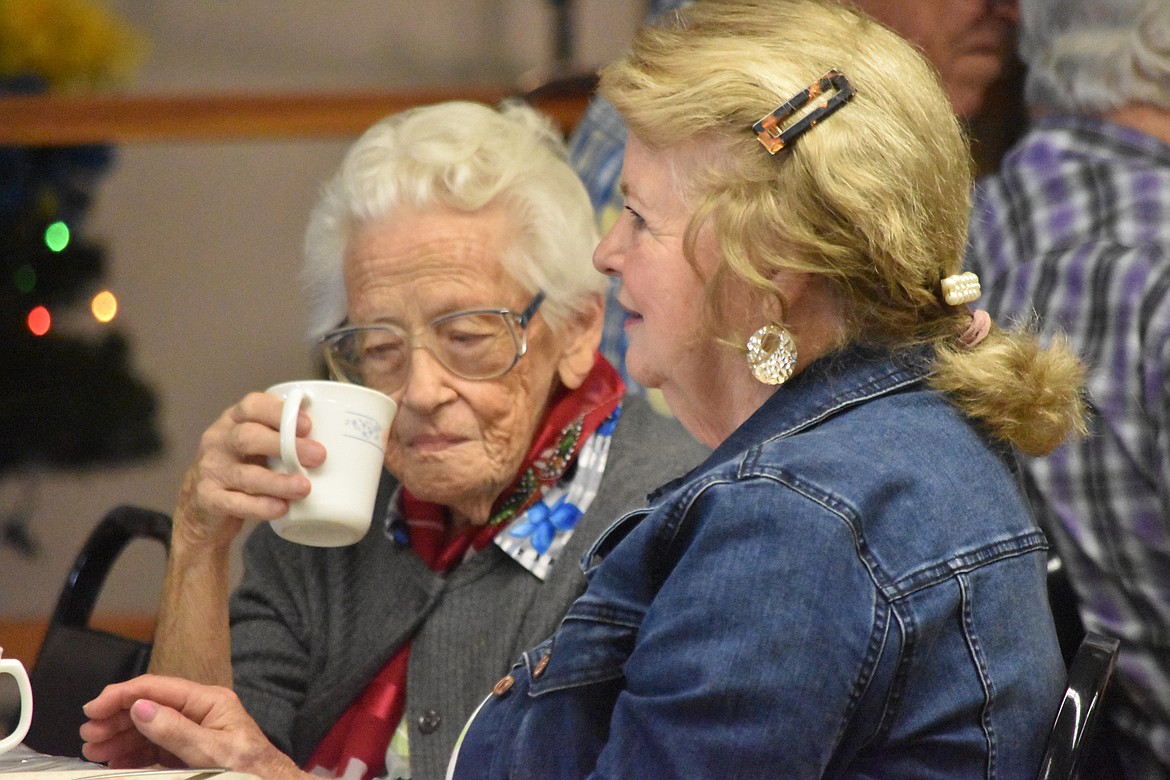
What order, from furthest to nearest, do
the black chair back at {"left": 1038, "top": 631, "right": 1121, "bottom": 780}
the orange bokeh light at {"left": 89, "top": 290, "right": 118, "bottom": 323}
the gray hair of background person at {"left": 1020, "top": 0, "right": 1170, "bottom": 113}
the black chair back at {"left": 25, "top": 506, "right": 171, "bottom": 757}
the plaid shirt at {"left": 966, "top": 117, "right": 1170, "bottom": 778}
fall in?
the orange bokeh light at {"left": 89, "top": 290, "right": 118, "bottom": 323}
the gray hair of background person at {"left": 1020, "top": 0, "right": 1170, "bottom": 113}
the plaid shirt at {"left": 966, "top": 117, "right": 1170, "bottom": 778}
the black chair back at {"left": 25, "top": 506, "right": 171, "bottom": 757}
the black chair back at {"left": 1038, "top": 631, "right": 1121, "bottom": 780}

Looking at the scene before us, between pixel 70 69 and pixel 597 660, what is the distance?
10.5 feet

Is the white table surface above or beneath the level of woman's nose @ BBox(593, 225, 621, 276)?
beneath

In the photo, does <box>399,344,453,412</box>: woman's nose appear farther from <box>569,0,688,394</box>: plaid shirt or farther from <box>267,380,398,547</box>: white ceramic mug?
<box>569,0,688,394</box>: plaid shirt

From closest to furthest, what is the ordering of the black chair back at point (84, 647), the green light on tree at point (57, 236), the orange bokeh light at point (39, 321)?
the black chair back at point (84, 647) < the orange bokeh light at point (39, 321) < the green light on tree at point (57, 236)

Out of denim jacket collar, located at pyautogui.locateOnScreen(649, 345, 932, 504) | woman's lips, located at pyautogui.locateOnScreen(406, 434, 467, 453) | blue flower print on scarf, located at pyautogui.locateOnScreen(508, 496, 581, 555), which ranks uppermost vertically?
denim jacket collar, located at pyautogui.locateOnScreen(649, 345, 932, 504)

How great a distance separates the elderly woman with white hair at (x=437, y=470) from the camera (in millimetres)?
1577

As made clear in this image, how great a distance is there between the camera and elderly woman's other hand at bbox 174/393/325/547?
138cm

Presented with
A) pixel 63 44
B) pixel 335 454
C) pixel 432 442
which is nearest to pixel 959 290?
pixel 335 454

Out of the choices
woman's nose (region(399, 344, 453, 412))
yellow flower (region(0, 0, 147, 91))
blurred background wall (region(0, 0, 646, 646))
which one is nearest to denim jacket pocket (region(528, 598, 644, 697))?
woman's nose (region(399, 344, 453, 412))

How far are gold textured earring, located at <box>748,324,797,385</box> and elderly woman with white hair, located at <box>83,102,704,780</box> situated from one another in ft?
1.54

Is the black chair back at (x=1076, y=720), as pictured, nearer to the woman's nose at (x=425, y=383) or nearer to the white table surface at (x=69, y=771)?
the white table surface at (x=69, y=771)

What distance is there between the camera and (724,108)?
1151 mm

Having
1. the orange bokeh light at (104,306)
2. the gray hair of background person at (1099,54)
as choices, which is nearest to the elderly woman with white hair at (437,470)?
the gray hair of background person at (1099,54)

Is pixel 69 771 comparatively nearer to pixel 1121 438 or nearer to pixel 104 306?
pixel 1121 438
